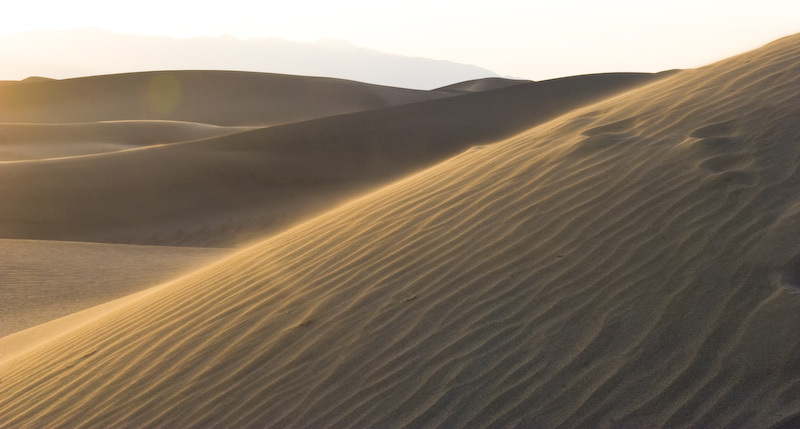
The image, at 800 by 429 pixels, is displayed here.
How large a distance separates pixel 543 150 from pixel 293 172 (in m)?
11.9

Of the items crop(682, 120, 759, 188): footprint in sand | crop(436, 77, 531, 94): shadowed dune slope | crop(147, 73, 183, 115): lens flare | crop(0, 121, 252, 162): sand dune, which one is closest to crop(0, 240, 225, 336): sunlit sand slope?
crop(682, 120, 759, 188): footprint in sand

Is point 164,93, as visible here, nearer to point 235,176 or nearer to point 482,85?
point 482,85

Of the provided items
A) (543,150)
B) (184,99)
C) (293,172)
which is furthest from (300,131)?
(184,99)

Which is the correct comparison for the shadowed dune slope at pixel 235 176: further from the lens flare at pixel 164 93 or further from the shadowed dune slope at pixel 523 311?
the lens flare at pixel 164 93

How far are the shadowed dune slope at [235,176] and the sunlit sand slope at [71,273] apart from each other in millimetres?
2113

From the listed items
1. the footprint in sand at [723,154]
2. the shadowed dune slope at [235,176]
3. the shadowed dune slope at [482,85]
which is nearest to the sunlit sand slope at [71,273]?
the shadowed dune slope at [235,176]

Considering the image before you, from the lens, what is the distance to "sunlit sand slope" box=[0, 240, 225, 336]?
8695 millimetres

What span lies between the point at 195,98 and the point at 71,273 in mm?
37637

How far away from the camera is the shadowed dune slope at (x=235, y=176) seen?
48.3ft

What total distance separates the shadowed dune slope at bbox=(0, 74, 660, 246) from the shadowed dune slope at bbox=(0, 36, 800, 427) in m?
8.70

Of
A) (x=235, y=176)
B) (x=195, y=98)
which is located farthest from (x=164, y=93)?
(x=235, y=176)

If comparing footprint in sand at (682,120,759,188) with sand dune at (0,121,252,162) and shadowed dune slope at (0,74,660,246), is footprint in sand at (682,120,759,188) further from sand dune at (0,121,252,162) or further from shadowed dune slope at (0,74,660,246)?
sand dune at (0,121,252,162)

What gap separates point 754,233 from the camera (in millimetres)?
3791

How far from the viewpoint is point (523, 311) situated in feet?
12.4
